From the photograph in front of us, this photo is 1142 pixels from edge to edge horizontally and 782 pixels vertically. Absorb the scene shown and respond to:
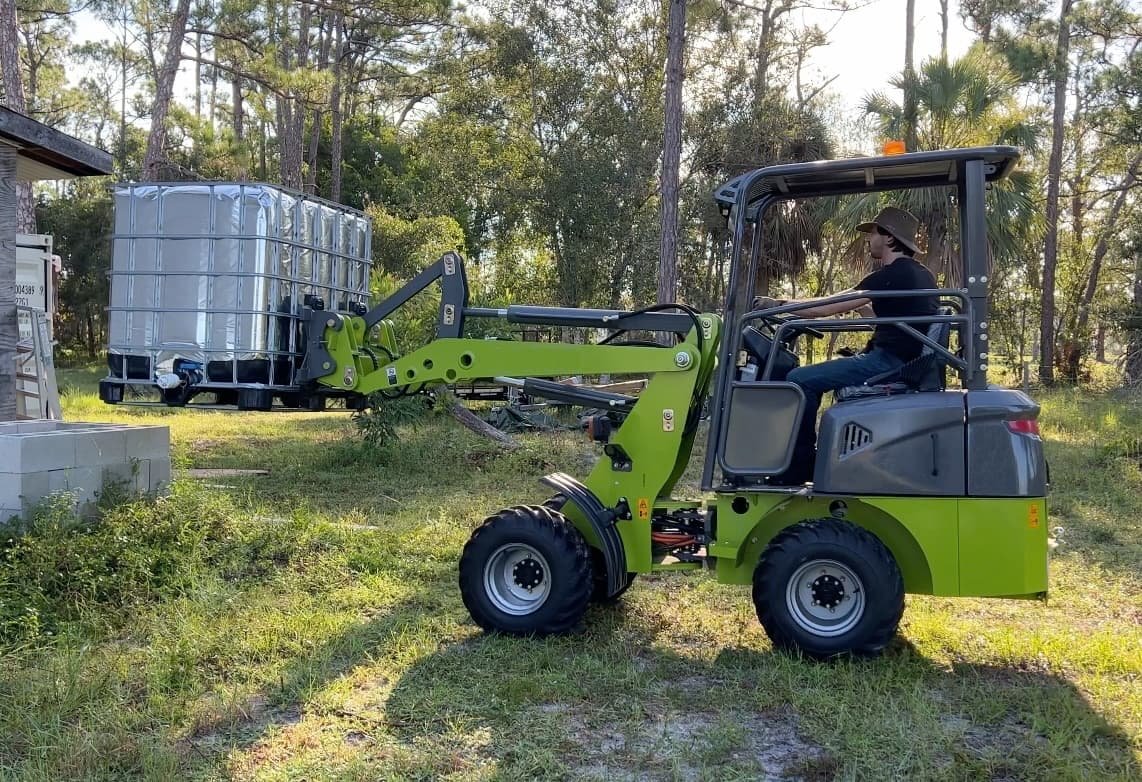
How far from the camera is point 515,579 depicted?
5613 millimetres

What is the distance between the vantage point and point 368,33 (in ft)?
88.1

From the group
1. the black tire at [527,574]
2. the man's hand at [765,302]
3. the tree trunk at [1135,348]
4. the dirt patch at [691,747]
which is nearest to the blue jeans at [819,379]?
the man's hand at [765,302]

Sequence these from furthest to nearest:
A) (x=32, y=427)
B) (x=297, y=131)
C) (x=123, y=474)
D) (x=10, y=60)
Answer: (x=297, y=131) < (x=10, y=60) < (x=32, y=427) < (x=123, y=474)

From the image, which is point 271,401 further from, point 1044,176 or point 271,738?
point 1044,176

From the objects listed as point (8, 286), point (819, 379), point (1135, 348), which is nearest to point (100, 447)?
point (8, 286)

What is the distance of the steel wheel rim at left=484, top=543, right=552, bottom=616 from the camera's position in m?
5.53

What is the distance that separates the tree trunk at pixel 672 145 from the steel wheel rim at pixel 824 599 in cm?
1027

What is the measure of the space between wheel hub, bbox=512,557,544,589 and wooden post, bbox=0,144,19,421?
4.79 m

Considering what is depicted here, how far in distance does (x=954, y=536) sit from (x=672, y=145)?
11.4 metres

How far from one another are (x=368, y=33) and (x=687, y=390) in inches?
965

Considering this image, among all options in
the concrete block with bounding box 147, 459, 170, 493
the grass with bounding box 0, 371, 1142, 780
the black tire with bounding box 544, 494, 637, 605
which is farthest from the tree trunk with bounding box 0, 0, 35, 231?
the black tire with bounding box 544, 494, 637, 605

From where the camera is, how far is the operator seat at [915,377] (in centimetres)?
516

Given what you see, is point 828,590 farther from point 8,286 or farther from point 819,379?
point 8,286

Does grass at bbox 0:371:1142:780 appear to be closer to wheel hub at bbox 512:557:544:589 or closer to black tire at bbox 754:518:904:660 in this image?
black tire at bbox 754:518:904:660
